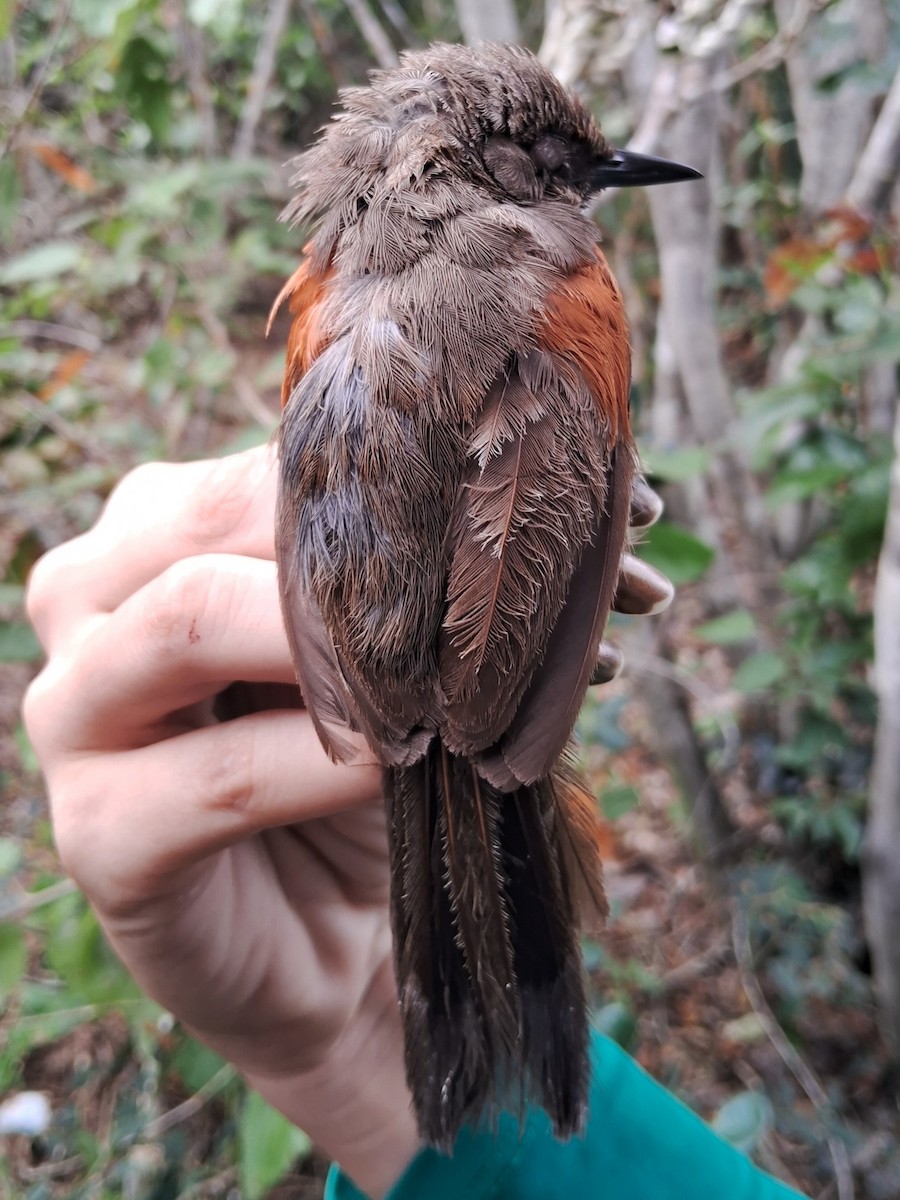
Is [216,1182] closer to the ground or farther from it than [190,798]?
closer to the ground

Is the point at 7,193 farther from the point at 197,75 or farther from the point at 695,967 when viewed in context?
the point at 695,967

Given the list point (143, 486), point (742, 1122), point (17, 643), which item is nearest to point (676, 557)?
point (143, 486)

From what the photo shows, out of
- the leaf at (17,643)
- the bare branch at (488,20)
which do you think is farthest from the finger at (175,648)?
the bare branch at (488,20)

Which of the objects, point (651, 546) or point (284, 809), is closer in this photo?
point (284, 809)

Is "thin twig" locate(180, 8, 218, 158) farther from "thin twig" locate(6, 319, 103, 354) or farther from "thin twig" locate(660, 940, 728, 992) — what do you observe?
"thin twig" locate(660, 940, 728, 992)

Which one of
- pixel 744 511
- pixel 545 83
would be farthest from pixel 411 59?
pixel 744 511

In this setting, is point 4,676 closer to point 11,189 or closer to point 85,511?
point 85,511
